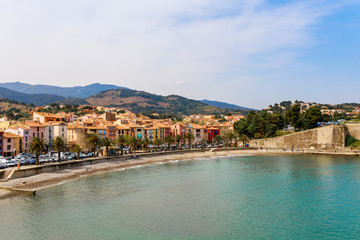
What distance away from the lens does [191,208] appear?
28391mm

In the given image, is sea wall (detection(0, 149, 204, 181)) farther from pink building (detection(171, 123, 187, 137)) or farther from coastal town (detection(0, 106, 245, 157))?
pink building (detection(171, 123, 187, 137))

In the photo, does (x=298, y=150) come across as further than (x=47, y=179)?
Yes

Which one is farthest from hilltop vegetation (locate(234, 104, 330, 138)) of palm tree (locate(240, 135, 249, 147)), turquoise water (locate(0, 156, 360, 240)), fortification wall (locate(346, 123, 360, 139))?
turquoise water (locate(0, 156, 360, 240))

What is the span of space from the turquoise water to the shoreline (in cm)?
211

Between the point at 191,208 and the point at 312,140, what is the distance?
57420mm

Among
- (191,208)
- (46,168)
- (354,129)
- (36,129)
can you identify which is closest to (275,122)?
(354,129)

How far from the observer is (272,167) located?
5297 cm

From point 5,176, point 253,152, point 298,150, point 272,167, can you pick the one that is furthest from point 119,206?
point 298,150

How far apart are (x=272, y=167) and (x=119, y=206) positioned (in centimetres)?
3241

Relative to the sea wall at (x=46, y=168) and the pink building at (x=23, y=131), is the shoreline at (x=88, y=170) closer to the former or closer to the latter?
the sea wall at (x=46, y=168)

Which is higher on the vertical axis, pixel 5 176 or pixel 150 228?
pixel 5 176

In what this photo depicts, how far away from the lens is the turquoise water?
22719mm

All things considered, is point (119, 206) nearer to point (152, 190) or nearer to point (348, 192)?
point (152, 190)

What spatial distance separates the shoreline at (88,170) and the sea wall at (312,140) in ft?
11.7
